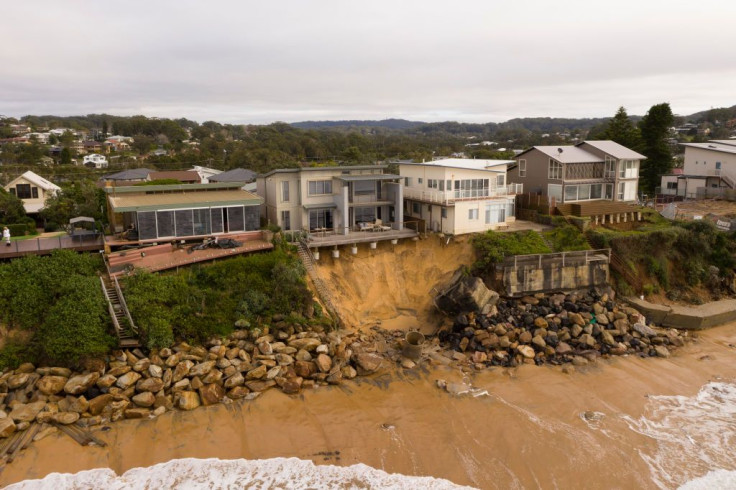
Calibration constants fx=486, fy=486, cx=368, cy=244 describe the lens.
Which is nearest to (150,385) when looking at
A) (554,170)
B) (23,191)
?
(554,170)

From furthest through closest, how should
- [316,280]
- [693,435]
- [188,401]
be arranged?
[316,280], [188,401], [693,435]

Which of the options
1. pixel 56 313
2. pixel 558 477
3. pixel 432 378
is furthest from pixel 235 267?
pixel 558 477

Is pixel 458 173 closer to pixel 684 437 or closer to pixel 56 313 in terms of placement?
pixel 684 437

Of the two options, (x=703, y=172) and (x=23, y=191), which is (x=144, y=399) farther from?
(x=703, y=172)

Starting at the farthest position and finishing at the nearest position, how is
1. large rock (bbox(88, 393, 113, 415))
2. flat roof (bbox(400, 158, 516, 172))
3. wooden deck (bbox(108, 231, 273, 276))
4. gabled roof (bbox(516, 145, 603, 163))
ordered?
gabled roof (bbox(516, 145, 603, 163)), flat roof (bbox(400, 158, 516, 172)), wooden deck (bbox(108, 231, 273, 276)), large rock (bbox(88, 393, 113, 415))

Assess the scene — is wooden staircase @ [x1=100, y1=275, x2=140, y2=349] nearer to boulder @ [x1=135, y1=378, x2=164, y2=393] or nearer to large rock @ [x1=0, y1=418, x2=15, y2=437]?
boulder @ [x1=135, y1=378, x2=164, y2=393]

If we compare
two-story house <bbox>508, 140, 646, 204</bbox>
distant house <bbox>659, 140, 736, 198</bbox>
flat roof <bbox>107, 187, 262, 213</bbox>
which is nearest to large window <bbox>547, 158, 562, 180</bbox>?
two-story house <bbox>508, 140, 646, 204</bbox>
